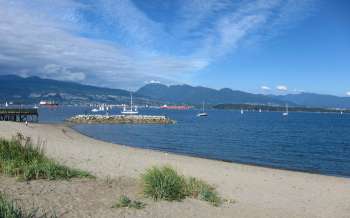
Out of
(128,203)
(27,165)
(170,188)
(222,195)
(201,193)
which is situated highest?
(27,165)

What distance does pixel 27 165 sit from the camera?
13398mm

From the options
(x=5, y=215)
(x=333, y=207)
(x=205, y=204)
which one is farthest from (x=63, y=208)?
(x=333, y=207)

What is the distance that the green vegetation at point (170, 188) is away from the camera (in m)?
11.9

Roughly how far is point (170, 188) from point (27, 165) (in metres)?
4.86

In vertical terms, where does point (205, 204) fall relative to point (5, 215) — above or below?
below

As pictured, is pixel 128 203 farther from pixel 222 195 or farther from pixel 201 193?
pixel 222 195

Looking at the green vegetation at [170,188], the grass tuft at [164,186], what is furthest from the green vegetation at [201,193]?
the grass tuft at [164,186]

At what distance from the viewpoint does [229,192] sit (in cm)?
1490

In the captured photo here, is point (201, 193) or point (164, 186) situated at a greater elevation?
point (164, 186)

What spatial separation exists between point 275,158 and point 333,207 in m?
23.0

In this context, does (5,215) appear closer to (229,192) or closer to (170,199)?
(170,199)

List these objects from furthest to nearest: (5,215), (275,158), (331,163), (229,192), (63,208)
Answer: (275,158), (331,163), (229,192), (63,208), (5,215)

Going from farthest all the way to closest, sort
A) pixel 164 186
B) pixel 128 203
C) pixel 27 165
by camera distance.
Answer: pixel 27 165 < pixel 164 186 < pixel 128 203

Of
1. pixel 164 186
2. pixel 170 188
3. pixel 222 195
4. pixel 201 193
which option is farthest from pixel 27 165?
pixel 222 195
